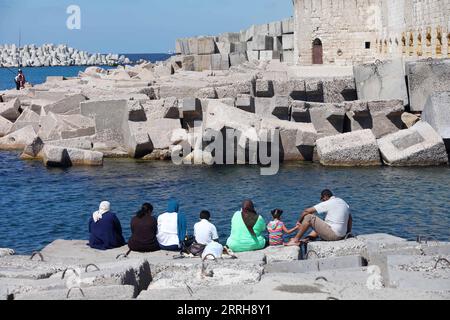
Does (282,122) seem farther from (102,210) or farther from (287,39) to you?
(287,39)

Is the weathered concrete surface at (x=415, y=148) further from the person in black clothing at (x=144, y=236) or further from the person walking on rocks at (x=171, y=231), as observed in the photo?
the person in black clothing at (x=144, y=236)

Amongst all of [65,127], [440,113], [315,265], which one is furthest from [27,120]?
[315,265]

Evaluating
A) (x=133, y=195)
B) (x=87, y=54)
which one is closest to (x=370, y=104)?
(x=133, y=195)

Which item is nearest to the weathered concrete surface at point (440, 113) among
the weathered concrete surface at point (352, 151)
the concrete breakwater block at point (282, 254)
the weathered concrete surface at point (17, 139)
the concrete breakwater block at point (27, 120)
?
the weathered concrete surface at point (352, 151)

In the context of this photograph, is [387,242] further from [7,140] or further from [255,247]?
[7,140]

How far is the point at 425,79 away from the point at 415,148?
237 centimetres

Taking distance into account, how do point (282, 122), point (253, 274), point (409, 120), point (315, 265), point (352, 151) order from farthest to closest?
point (409, 120), point (282, 122), point (352, 151), point (315, 265), point (253, 274)

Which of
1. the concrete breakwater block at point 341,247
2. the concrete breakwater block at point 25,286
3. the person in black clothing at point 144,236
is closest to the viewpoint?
the concrete breakwater block at point 25,286

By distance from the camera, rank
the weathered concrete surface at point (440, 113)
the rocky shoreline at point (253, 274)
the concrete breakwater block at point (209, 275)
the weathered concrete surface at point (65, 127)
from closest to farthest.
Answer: the rocky shoreline at point (253, 274) → the concrete breakwater block at point (209, 275) → the weathered concrete surface at point (440, 113) → the weathered concrete surface at point (65, 127)

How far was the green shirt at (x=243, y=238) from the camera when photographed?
8.86 m

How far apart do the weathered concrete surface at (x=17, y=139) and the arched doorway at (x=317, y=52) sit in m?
13.8

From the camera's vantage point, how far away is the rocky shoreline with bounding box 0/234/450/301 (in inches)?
232

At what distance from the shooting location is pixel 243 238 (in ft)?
29.1
